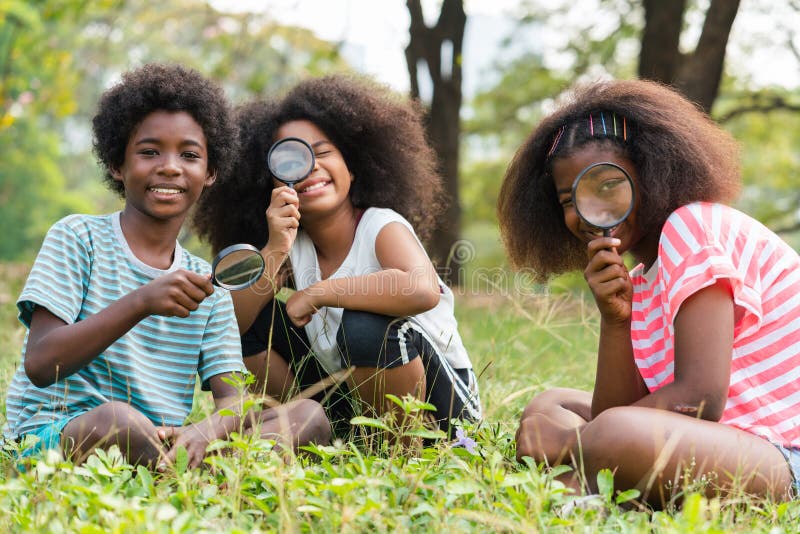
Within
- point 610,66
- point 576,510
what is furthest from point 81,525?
point 610,66

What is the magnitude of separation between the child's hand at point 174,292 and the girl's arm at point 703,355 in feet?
4.76

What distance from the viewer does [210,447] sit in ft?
7.45

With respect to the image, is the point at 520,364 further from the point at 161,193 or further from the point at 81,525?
the point at 81,525

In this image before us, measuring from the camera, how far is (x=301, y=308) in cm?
320

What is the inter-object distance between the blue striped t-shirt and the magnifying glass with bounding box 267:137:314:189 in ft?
1.69

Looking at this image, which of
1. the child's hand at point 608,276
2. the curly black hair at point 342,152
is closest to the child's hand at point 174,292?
the curly black hair at point 342,152

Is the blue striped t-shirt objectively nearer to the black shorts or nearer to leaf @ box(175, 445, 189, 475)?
the black shorts

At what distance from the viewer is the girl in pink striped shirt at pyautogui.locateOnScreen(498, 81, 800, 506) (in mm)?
2344

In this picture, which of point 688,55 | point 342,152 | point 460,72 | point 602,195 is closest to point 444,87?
point 460,72

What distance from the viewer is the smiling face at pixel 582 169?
2738 mm

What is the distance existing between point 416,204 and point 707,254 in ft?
6.09

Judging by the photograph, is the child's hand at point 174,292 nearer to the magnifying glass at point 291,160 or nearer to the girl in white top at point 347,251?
the girl in white top at point 347,251

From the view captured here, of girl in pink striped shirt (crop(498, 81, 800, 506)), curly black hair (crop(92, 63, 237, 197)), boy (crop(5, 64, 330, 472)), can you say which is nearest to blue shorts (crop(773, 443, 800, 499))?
girl in pink striped shirt (crop(498, 81, 800, 506))

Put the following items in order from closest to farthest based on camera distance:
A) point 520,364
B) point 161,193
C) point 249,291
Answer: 1. point 161,193
2. point 249,291
3. point 520,364
